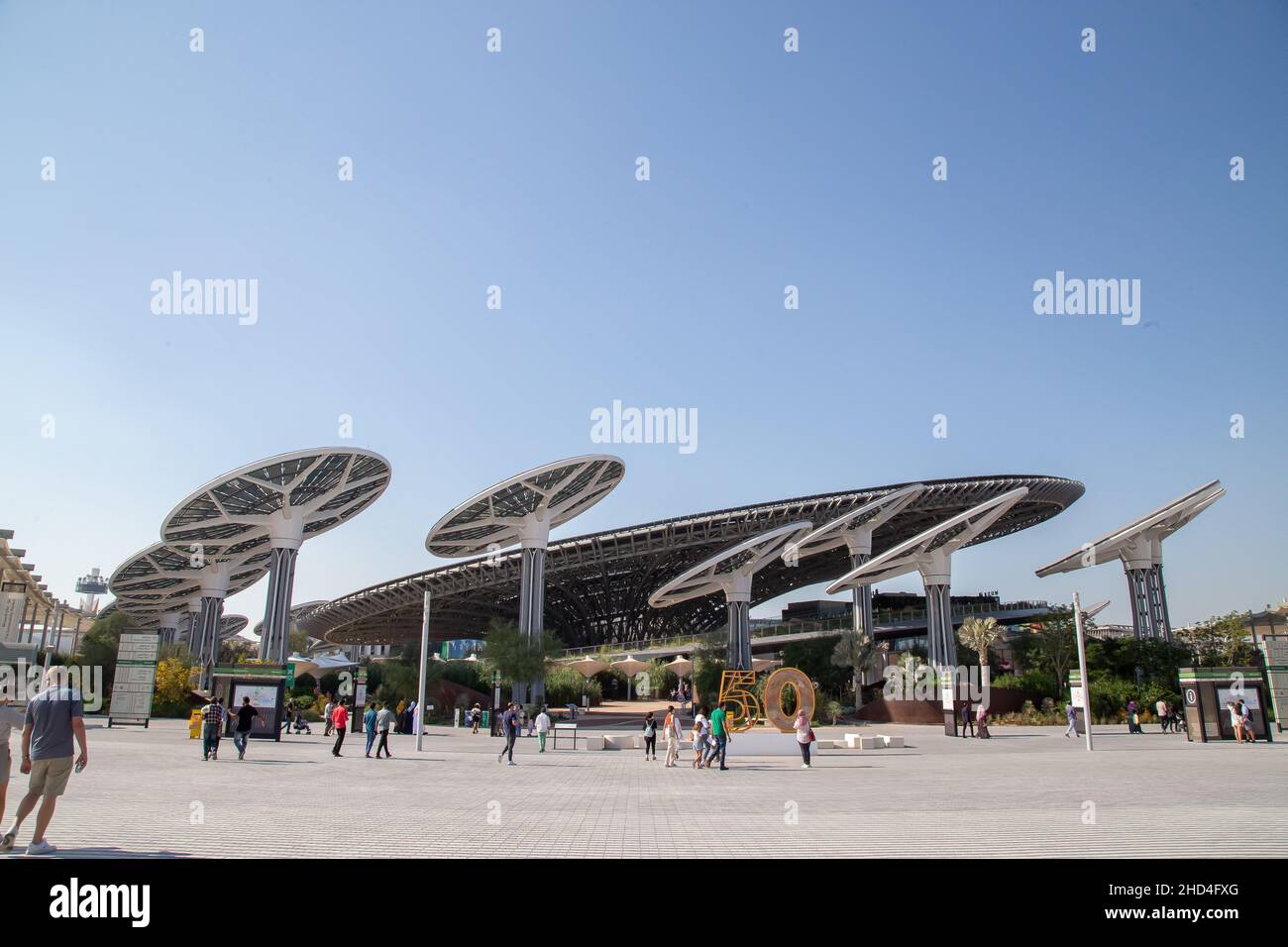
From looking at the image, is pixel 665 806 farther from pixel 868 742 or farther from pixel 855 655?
pixel 855 655

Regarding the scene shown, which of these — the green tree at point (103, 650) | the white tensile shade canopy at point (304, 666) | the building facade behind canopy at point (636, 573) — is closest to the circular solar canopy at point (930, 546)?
the building facade behind canopy at point (636, 573)

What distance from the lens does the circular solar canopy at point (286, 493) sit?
4491 cm

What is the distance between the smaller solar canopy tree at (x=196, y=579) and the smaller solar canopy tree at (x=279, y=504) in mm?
8771

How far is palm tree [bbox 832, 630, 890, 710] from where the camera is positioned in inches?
1938

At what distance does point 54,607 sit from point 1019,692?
71308 mm

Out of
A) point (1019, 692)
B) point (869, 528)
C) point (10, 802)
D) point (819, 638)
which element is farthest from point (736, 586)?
point (10, 802)

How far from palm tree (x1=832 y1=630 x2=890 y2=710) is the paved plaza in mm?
27582

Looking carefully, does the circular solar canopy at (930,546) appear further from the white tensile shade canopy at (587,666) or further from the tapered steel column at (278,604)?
the tapered steel column at (278,604)

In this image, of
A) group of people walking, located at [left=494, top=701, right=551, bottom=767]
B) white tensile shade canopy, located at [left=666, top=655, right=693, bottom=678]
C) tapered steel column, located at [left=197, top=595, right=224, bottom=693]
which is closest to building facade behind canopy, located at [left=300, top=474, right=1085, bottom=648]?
white tensile shade canopy, located at [left=666, top=655, right=693, bottom=678]

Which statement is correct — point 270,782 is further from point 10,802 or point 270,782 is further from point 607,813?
point 607,813

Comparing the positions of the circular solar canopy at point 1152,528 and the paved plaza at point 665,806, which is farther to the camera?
the circular solar canopy at point 1152,528
